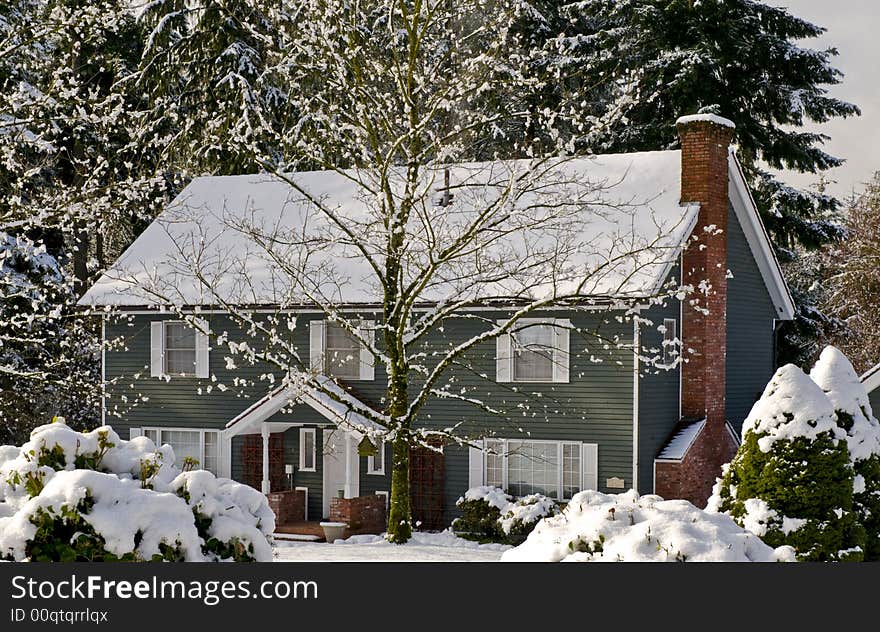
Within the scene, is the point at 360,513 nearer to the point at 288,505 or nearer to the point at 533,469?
the point at 288,505

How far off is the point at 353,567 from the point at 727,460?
1812cm

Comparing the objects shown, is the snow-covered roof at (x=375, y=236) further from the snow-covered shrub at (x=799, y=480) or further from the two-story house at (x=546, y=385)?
the snow-covered shrub at (x=799, y=480)

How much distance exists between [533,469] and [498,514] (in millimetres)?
1478

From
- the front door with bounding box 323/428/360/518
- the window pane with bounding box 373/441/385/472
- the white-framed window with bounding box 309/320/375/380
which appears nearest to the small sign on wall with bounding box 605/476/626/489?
the window pane with bounding box 373/441/385/472

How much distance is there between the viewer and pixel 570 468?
21.9 m

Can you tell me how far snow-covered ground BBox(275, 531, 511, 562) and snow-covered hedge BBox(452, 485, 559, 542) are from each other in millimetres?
388

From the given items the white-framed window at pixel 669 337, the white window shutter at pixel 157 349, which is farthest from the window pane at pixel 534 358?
the white window shutter at pixel 157 349

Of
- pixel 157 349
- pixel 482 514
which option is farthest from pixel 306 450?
pixel 482 514

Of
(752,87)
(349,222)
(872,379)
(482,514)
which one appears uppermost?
(752,87)

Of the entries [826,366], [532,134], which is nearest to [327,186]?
[532,134]

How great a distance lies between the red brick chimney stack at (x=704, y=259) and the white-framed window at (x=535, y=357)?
2983 millimetres

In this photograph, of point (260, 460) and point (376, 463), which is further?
point (260, 460)

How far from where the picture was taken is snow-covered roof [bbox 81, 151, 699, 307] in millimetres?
20859

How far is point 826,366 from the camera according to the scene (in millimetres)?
12695
